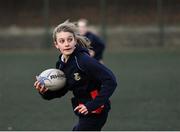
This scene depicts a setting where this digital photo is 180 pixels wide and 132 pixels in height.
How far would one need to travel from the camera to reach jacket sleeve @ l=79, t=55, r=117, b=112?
5.34 meters

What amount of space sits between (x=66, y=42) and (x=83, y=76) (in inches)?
13.5

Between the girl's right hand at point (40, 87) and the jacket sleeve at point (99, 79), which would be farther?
the girl's right hand at point (40, 87)

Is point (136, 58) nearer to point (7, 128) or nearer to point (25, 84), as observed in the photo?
point (25, 84)

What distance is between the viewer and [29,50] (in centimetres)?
2628

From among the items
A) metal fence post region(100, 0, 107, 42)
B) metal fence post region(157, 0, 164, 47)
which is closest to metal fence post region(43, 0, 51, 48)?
metal fence post region(100, 0, 107, 42)

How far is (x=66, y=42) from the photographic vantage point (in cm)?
550

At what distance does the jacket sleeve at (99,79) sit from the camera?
534 cm

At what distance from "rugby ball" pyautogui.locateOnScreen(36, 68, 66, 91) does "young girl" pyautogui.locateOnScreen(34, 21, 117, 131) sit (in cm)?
8

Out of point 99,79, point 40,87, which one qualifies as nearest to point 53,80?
point 40,87

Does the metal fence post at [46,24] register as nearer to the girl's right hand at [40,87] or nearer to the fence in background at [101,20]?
the fence in background at [101,20]

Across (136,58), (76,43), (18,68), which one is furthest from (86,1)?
(76,43)

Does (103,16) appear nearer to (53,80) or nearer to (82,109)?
(53,80)

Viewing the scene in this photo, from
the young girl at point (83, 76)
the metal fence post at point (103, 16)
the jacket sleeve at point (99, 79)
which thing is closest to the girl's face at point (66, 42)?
the young girl at point (83, 76)

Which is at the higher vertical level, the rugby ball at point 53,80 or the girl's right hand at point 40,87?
the rugby ball at point 53,80
